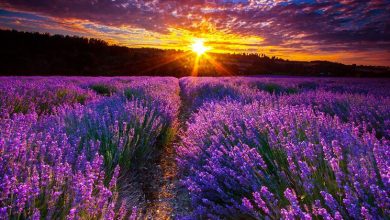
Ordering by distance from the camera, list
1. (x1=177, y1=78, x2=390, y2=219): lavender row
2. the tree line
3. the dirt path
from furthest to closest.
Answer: the tree line, the dirt path, (x1=177, y1=78, x2=390, y2=219): lavender row

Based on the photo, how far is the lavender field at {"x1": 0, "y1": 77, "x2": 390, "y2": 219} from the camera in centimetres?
140

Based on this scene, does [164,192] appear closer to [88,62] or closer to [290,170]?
[290,170]

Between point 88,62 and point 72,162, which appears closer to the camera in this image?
point 72,162

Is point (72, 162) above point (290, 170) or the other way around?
the other way around

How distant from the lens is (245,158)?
1955mm

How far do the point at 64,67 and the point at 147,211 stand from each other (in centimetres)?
4080

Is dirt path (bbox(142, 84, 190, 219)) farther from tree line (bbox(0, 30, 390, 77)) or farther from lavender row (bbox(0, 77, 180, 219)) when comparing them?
tree line (bbox(0, 30, 390, 77))

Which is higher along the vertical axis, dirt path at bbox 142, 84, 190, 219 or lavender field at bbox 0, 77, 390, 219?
lavender field at bbox 0, 77, 390, 219

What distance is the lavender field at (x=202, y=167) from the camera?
4.59 ft

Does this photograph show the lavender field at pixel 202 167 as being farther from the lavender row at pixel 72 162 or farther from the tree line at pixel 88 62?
the tree line at pixel 88 62

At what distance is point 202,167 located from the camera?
2.66 m

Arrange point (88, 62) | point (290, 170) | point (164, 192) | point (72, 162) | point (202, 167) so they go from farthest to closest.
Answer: point (88, 62), point (164, 192), point (202, 167), point (72, 162), point (290, 170)

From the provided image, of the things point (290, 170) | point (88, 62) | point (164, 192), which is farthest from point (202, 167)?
point (88, 62)

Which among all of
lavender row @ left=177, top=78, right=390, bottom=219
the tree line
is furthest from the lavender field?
the tree line
